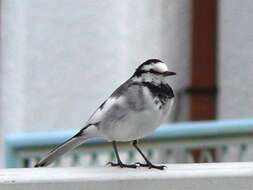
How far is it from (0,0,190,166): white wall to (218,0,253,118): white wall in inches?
12.0

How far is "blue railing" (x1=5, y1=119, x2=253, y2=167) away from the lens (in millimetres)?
3420

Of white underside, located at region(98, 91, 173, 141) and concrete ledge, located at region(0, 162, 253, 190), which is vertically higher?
white underside, located at region(98, 91, 173, 141)

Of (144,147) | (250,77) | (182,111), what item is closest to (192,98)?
(182,111)

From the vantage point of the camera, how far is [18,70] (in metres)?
4.81

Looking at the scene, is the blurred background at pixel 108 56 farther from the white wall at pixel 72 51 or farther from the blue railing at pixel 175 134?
the blue railing at pixel 175 134

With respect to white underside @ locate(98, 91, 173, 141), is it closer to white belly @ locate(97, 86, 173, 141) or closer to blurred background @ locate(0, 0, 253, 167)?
white belly @ locate(97, 86, 173, 141)

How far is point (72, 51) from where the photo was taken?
464 cm

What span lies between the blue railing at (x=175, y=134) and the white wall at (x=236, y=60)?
3.03 ft

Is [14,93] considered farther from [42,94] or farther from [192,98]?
[192,98]

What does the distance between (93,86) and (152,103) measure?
2.07 m

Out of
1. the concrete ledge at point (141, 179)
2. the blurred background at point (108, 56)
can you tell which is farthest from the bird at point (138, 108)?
the blurred background at point (108, 56)

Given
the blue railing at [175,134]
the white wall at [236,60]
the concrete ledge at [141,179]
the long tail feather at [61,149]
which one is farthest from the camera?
the white wall at [236,60]

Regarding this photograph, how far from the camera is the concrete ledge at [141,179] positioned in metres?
2.31

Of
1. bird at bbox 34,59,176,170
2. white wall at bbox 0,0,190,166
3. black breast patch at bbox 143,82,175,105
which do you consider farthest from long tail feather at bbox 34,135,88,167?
white wall at bbox 0,0,190,166
